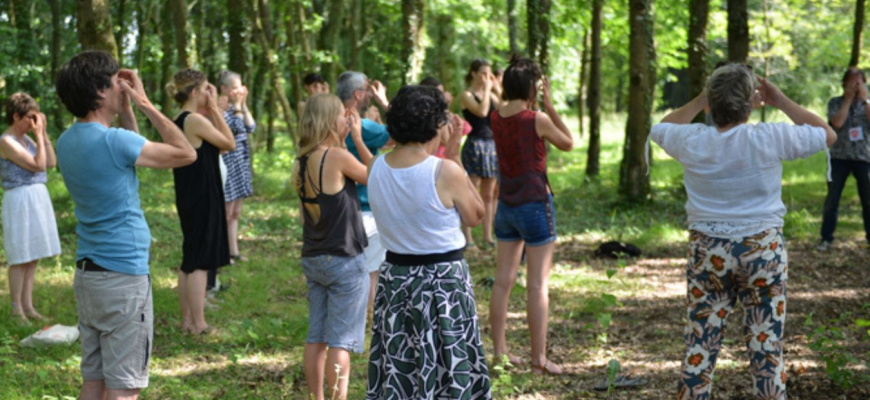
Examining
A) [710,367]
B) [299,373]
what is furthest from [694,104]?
[299,373]

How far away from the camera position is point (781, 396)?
4.41 meters

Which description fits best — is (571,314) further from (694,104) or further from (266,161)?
(266,161)

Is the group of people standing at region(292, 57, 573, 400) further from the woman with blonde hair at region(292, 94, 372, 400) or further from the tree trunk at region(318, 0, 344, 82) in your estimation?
the tree trunk at region(318, 0, 344, 82)

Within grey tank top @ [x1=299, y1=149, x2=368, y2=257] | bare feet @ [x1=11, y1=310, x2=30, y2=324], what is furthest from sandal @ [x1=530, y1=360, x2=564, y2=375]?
bare feet @ [x1=11, y1=310, x2=30, y2=324]

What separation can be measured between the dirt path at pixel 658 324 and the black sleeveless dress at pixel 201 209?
2.59 meters

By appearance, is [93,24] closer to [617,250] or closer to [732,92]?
[732,92]

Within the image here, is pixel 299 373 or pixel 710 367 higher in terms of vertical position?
pixel 710 367

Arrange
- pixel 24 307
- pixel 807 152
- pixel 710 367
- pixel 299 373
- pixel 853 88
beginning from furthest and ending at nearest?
pixel 853 88 → pixel 24 307 → pixel 299 373 → pixel 710 367 → pixel 807 152

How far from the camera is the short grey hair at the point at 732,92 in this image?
423 centimetres

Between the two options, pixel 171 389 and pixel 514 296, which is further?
pixel 514 296

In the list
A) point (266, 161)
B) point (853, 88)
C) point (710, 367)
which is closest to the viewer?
point (710, 367)

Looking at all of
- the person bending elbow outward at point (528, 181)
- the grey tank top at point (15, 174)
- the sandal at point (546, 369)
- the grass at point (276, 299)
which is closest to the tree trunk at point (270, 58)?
the grass at point (276, 299)

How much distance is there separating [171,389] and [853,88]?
8052mm

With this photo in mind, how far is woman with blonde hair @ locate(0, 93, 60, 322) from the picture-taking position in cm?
736
